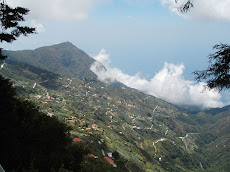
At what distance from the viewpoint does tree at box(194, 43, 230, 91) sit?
9272mm

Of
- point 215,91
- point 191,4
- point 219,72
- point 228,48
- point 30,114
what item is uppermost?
point 191,4

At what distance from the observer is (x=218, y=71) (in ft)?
31.8

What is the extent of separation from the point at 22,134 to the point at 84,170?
327 inches

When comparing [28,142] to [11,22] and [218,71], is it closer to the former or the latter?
[11,22]

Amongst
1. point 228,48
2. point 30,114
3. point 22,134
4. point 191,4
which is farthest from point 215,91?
point 30,114

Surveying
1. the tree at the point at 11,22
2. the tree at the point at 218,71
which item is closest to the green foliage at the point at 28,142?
the tree at the point at 11,22

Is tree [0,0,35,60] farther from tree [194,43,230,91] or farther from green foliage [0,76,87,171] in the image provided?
tree [194,43,230,91]

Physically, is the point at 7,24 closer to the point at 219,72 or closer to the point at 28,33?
the point at 28,33

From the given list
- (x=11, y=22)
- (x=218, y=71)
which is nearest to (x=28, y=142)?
(x=11, y=22)

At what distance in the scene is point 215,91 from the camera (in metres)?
10.3

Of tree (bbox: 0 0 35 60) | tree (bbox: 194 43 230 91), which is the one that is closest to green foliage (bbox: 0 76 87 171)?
tree (bbox: 0 0 35 60)

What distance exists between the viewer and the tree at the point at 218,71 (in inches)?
365

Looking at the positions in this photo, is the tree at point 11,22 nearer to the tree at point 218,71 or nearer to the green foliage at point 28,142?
the green foliage at point 28,142

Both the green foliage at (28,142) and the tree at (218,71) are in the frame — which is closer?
the tree at (218,71)
